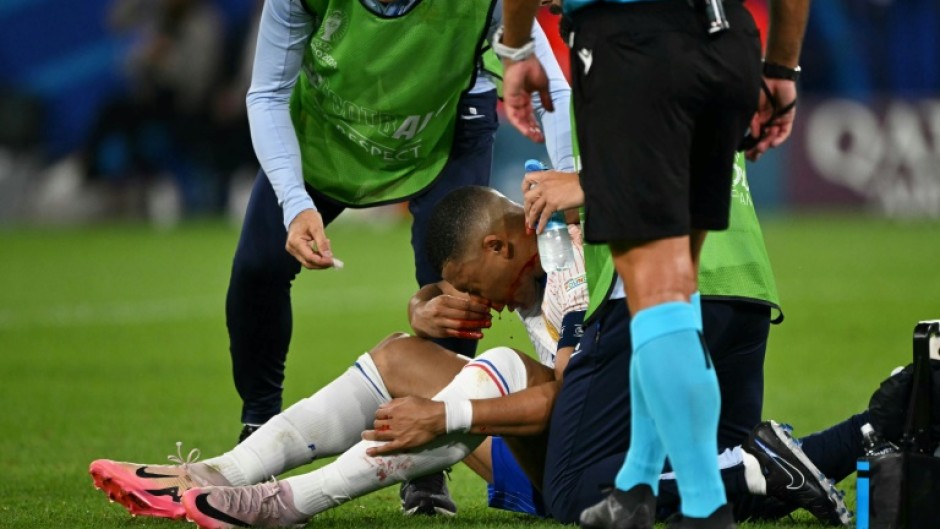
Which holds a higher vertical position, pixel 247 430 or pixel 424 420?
pixel 424 420

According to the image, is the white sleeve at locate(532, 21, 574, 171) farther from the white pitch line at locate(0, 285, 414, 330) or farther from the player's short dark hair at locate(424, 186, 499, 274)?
the white pitch line at locate(0, 285, 414, 330)

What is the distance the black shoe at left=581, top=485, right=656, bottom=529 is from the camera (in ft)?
11.4

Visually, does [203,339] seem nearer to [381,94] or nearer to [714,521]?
[381,94]

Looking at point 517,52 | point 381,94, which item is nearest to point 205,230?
point 381,94

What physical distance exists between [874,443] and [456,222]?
134cm

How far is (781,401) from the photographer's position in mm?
6828

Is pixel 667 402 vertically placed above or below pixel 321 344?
above

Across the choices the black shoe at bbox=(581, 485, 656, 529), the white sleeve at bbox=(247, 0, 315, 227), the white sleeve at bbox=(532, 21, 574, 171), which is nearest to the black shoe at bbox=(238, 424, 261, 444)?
the white sleeve at bbox=(247, 0, 315, 227)

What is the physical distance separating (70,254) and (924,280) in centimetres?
841

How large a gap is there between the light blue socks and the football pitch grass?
32.7 inches

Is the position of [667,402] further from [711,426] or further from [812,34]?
[812,34]

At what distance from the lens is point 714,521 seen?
11.0 feet

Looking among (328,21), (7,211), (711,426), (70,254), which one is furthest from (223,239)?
(711,426)

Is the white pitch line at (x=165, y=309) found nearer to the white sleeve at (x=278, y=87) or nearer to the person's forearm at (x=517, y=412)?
the white sleeve at (x=278, y=87)
